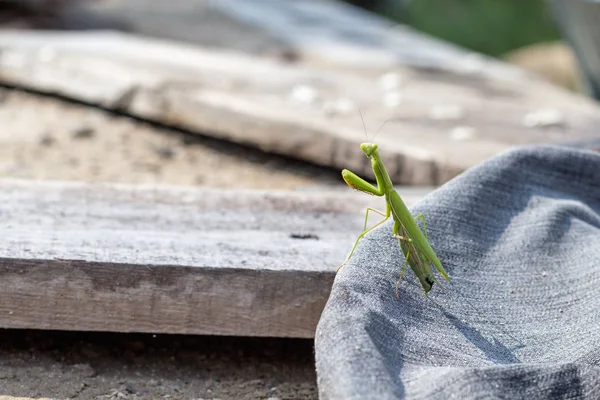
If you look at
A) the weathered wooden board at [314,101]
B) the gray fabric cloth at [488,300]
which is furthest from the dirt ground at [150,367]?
the weathered wooden board at [314,101]

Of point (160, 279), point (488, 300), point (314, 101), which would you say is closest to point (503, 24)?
point (314, 101)

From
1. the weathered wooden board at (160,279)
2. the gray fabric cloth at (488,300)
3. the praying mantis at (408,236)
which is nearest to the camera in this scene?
the gray fabric cloth at (488,300)

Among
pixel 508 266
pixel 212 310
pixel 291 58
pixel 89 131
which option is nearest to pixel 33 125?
pixel 89 131

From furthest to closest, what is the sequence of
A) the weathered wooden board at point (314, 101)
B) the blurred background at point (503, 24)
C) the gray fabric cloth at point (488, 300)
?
the blurred background at point (503, 24) < the weathered wooden board at point (314, 101) < the gray fabric cloth at point (488, 300)

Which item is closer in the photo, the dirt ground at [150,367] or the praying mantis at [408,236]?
the praying mantis at [408,236]

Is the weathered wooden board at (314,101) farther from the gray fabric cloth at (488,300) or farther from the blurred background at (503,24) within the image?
the blurred background at (503,24)

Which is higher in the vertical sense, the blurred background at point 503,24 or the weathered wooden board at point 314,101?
the weathered wooden board at point 314,101

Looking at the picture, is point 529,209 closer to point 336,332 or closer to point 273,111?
point 336,332

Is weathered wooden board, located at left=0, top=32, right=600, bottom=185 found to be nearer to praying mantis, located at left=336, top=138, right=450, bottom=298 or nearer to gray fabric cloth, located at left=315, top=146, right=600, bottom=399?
gray fabric cloth, located at left=315, top=146, right=600, bottom=399
